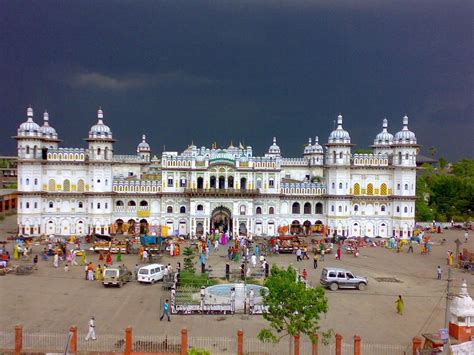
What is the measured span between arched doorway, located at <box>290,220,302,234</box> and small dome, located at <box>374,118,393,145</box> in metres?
16.6

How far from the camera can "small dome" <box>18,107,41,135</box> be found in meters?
47.5

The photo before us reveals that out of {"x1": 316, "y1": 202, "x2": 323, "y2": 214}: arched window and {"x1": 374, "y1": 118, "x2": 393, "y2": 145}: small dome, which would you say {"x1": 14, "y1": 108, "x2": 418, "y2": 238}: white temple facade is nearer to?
{"x1": 316, "y1": 202, "x2": 323, "y2": 214}: arched window

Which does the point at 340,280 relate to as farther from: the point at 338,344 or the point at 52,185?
the point at 52,185

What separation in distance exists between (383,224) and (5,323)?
133 feet

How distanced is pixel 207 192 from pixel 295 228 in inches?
429

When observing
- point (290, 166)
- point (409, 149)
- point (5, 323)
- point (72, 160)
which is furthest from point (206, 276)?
point (290, 166)

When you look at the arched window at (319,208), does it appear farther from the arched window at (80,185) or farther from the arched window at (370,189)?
the arched window at (80,185)

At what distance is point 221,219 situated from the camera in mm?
53312

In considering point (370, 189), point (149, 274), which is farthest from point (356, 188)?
point (149, 274)

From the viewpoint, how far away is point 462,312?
15.8m

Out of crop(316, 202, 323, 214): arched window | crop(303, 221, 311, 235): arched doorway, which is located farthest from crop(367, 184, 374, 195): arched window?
crop(303, 221, 311, 235): arched doorway

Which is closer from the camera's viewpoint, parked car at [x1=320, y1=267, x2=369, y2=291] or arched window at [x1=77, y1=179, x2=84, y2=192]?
parked car at [x1=320, y1=267, x2=369, y2=291]

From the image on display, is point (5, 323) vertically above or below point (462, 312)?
below

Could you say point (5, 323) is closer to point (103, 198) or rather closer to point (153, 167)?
point (103, 198)
